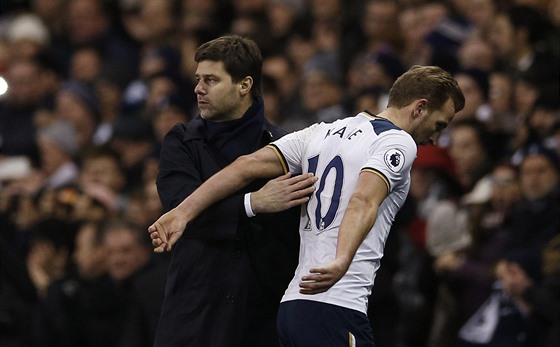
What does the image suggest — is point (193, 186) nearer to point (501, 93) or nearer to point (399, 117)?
point (399, 117)

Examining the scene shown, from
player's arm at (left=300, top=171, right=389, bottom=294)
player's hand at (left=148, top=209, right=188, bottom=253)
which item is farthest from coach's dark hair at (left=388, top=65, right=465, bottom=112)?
player's hand at (left=148, top=209, right=188, bottom=253)

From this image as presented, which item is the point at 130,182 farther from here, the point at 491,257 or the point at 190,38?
the point at 491,257

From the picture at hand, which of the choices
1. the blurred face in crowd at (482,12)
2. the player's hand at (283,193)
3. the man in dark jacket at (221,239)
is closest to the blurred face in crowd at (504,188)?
the blurred face in crowd at (482,12)

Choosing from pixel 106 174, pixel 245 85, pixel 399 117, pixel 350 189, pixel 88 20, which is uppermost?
pixel 88 20

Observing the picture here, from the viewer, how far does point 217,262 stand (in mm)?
6539

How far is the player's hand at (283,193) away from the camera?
607 centimetres

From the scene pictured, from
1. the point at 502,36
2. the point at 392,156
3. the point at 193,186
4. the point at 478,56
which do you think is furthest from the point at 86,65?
the point at 392,156

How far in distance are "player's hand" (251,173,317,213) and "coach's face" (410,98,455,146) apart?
512 millimetres

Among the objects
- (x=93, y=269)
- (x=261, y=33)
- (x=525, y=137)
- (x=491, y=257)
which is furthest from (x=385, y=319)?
(x=261, y=33)

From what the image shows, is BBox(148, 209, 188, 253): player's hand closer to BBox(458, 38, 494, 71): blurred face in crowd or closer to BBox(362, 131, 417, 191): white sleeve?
BBox(362, 131, 417, 191): white sleeve

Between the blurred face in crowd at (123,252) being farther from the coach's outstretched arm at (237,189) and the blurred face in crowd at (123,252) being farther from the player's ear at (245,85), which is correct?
the coach's outstretched arm at (237,189)

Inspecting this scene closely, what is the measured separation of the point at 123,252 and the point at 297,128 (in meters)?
1.93

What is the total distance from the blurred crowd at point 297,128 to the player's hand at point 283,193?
1.29m

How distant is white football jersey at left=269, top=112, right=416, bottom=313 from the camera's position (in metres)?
5.80
